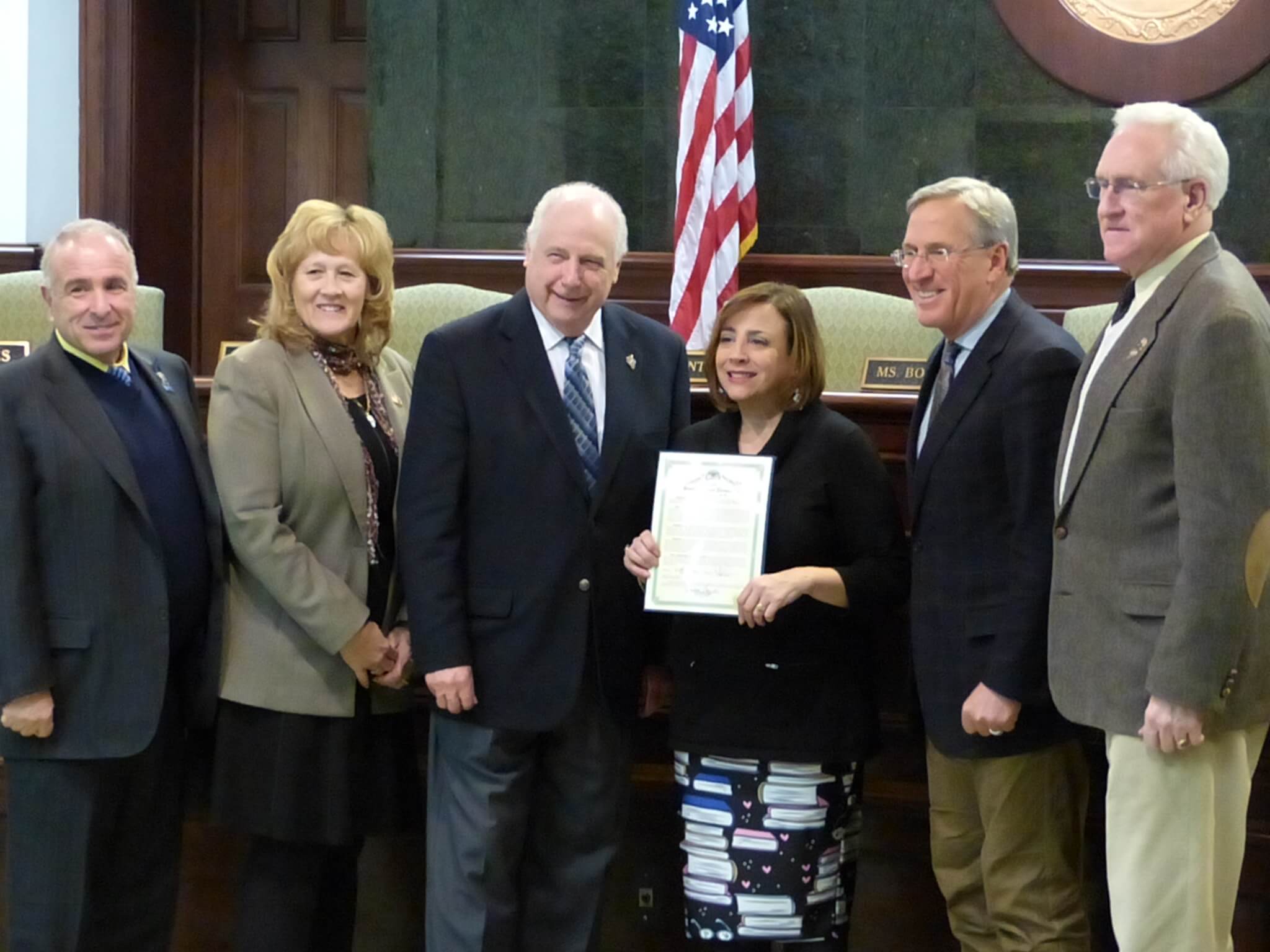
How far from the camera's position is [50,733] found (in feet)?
9.32

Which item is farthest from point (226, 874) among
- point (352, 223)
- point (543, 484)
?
point (352, 223)

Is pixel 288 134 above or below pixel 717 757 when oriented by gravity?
above

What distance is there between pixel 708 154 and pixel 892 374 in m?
1.83

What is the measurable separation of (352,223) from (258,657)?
872mm

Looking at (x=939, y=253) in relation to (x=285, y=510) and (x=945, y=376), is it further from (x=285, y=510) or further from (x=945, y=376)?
(x=285, y=510)

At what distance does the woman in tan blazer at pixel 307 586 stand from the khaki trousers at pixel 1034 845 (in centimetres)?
114

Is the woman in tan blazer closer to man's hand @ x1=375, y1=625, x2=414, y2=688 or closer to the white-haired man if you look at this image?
man's hand @ x1=375, y1=625, x2=414, y2=688

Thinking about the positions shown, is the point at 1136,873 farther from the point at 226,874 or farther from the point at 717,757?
the point at 226,874

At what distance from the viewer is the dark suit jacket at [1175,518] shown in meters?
2.24

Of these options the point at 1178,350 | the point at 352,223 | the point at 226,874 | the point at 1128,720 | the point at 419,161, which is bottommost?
the point at 226,874

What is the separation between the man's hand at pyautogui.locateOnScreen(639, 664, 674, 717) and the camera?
2998 millimetres

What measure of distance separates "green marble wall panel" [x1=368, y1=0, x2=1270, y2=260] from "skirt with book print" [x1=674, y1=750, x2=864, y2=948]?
3812 mm

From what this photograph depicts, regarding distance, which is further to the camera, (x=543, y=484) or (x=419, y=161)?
(x=419, y=161)

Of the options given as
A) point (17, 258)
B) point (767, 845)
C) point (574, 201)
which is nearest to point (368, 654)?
point (767, 845)
